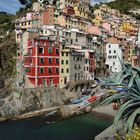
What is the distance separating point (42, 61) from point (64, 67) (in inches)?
265

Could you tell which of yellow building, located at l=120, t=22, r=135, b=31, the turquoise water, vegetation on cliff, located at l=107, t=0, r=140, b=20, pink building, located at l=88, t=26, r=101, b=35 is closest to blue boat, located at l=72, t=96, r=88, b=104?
the turquoise water

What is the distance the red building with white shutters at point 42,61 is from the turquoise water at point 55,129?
42.4 feet

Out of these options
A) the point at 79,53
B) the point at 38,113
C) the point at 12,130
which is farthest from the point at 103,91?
the point at 12,130

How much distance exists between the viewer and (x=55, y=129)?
167 ft

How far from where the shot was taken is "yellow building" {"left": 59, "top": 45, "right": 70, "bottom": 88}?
7225 centimetres

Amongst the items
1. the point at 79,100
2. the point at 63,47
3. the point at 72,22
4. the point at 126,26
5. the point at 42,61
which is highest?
the point at 126,26

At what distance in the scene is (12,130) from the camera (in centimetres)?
5047

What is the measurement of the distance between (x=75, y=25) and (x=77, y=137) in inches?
2210

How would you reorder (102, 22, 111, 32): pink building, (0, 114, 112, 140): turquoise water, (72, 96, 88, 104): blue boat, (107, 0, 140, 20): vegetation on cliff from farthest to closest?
(107, 0, 140, 20): vegetation on cliff, (102, 22, 111, 32): pink building, (72, 96, 88, 104): blue boat, (0, 114, 112, 140): turquoise water

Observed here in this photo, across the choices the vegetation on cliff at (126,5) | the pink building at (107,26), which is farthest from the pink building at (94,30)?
the vegetation on cliff at (126,5)

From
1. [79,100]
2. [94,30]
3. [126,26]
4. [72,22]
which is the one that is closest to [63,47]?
[79,100]

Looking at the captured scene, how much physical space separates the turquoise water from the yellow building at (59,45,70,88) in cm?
1541

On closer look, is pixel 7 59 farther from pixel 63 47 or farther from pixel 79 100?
pixel 79 100

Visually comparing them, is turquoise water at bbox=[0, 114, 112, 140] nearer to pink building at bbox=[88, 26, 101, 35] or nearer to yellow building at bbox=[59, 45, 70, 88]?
yellow building at bbox=[59, 45, 70, 88]
